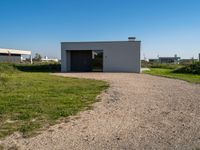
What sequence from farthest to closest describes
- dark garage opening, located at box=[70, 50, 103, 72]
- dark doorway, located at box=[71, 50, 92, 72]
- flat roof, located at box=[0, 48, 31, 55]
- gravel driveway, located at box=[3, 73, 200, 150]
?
flat roof, located at box=[0, 48, 31, 55] < dark doorway, located at box=[71, 50, 92, 72] < dark garage opening, located at box=[70, 50, 103, 72] < gravel driveway, located at box=[3, 73, 200, 150]

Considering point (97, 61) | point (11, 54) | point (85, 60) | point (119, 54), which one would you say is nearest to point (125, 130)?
point (119, 54)

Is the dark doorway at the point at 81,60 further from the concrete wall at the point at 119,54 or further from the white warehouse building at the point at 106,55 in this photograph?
the concrete wall at the point at 119,54

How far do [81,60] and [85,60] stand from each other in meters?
0.58

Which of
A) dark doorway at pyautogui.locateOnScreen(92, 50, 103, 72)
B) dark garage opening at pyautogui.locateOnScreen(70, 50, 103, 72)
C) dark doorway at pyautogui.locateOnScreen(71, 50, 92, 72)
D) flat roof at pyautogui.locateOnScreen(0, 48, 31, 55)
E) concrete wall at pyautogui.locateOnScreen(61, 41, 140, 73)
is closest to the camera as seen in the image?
concrete wall at pyautogui.locateOnScreen(61, 41, 140, 73)

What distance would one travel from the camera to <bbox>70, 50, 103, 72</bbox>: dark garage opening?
39850 mm

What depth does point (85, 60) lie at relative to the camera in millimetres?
40438

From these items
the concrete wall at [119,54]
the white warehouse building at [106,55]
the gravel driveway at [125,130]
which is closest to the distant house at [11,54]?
the white warehouse building at [106,55]

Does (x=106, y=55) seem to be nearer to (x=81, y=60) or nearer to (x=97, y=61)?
(x=97, y=61)

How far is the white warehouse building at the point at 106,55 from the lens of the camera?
116 feet

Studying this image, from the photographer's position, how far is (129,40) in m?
35.9

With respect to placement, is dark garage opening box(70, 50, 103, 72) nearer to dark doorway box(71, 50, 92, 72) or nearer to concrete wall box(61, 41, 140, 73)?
dark doorway box(71, 50, 92, 72)

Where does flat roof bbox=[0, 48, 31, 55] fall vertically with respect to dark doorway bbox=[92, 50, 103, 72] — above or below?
above

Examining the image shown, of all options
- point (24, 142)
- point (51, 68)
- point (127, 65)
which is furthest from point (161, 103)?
point (51, 68)

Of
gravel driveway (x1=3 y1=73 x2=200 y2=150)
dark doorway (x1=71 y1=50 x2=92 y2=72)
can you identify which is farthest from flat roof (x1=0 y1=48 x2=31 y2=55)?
gravel driveway (x1=3 y1=73 x2=200 y2=150)
